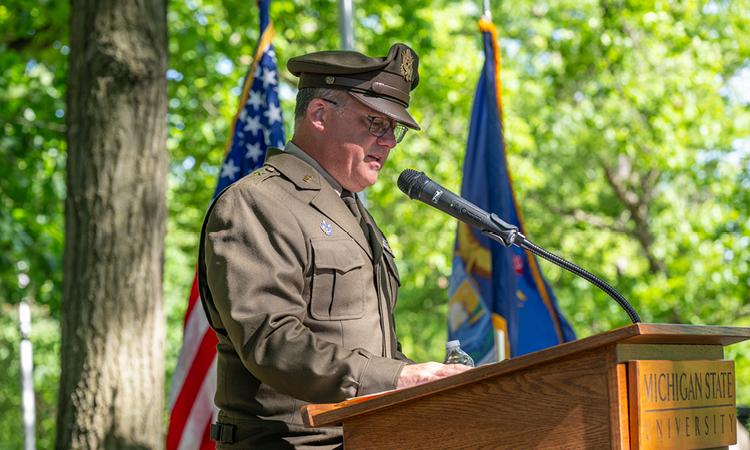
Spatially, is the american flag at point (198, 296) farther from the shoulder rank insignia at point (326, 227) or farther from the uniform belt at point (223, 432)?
the shoulder rank insignia at point (326, 227)

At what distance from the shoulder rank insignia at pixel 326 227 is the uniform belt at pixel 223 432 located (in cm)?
55

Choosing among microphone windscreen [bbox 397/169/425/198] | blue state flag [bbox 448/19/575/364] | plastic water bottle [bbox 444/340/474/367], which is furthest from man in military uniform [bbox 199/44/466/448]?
blue state flag [bbox 448/19/575/364]

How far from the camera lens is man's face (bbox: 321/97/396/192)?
3021 mm

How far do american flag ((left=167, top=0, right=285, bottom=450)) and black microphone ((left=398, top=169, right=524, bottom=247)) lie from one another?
2.40 meters

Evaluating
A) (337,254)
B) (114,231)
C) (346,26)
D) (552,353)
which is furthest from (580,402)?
(346,26)

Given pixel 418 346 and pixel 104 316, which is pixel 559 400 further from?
pixel 418 346

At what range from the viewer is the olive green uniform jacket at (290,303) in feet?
8.15

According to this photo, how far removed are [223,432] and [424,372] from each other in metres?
0.66

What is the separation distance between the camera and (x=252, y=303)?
2539mm

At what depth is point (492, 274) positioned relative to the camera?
573 cm

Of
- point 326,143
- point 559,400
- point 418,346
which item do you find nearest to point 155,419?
point 326,143

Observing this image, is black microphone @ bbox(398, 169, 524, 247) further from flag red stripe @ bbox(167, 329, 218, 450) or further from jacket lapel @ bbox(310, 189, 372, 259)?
flag red stripe @ bbox(167, 329, 218, 450)

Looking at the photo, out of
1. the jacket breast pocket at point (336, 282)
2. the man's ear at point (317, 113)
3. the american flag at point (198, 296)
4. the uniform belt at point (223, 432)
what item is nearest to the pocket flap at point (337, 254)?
the jacket breast pocket at point (336, 282)

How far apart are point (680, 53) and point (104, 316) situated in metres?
11.2
